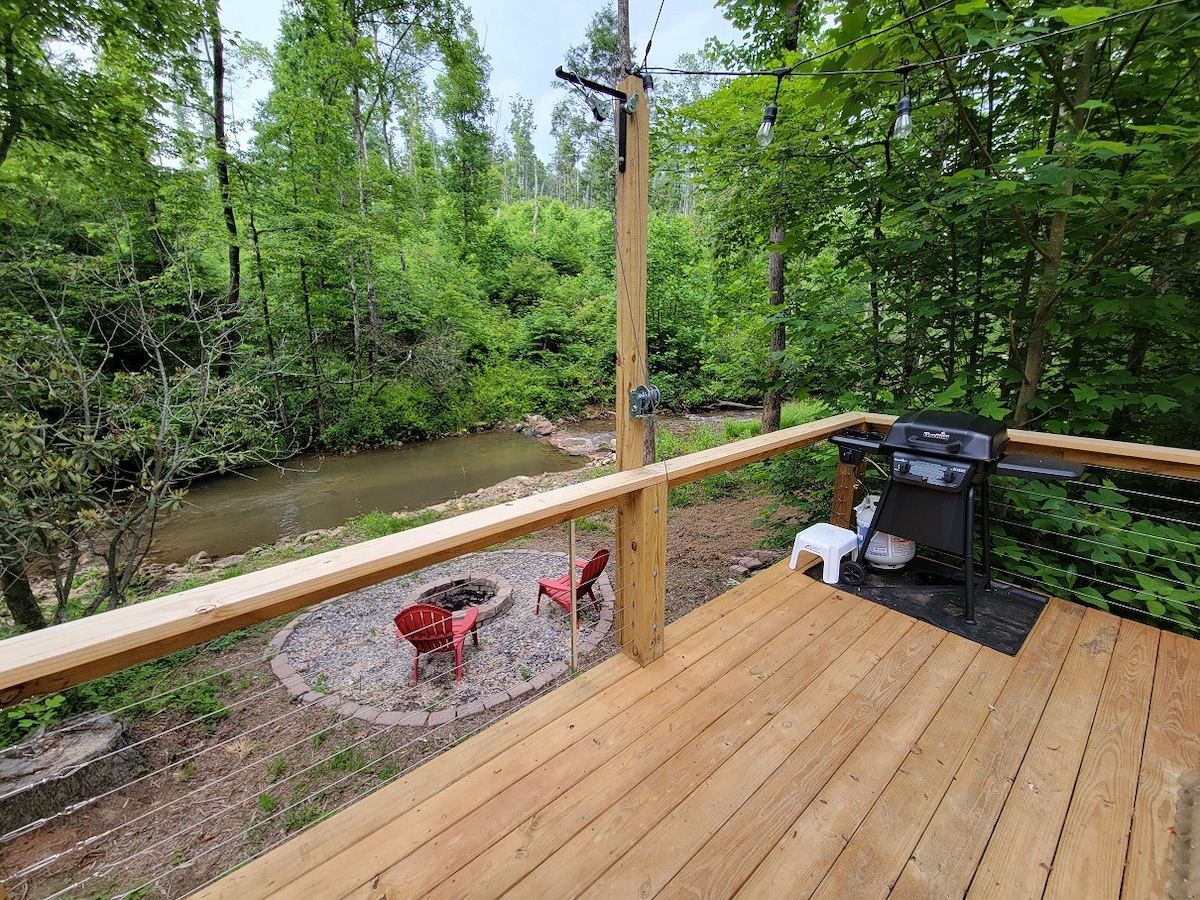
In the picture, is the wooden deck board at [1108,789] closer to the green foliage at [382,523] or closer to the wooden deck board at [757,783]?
the wooden deck board at [757,783]

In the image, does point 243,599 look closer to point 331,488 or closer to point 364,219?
point 331,488

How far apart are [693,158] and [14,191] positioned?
585cm

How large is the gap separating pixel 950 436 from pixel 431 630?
10.1 ft

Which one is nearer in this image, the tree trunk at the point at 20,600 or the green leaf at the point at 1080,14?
the green leaf at the point at 1080,14

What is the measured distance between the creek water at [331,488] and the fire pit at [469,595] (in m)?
2.99

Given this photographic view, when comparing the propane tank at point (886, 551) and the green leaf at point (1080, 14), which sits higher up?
the green leaf at point (1080, 14)

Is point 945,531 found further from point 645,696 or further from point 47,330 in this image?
point 47,330

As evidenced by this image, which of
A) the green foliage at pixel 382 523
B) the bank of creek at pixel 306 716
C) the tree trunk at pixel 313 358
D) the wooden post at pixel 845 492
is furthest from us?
the tree trunk at pixel 313 358

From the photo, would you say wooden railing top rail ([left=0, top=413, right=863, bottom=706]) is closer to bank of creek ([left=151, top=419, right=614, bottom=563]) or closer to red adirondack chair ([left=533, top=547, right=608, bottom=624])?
red adirondack chair ([left=533, top=547, right=608, bottom=624])

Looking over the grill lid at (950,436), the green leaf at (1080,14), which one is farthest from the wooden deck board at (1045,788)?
the green leaf at (1080,14)

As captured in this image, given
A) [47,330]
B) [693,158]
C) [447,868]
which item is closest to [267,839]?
[447,868]

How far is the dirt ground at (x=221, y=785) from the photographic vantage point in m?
2.04

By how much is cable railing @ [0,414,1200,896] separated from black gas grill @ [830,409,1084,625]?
1.18 ft

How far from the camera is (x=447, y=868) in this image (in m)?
1.15
